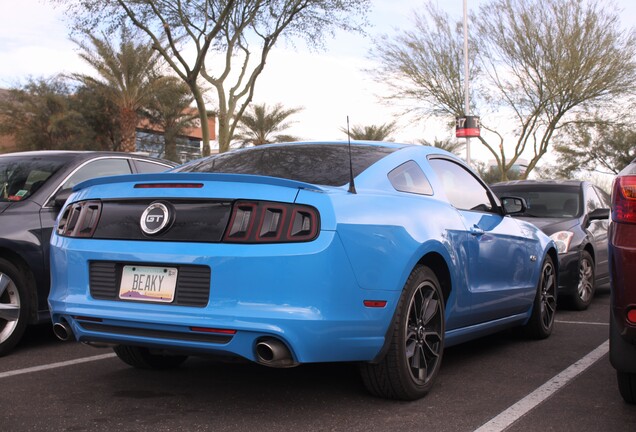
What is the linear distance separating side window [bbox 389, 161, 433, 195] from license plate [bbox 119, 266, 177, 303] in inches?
55.2

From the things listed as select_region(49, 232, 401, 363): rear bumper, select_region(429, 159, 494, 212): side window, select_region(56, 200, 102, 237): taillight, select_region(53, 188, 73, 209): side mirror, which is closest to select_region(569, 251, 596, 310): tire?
select_region(429, 159, 494, 212): side window

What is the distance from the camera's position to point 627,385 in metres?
4.14

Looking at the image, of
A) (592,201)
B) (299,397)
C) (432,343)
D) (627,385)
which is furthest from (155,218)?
(592,201)

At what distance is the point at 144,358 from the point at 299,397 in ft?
3.89

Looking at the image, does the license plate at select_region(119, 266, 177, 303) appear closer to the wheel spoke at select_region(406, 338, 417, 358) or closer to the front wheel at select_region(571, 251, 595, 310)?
the wheel spoke at select_region(406, 338, 417, 358)

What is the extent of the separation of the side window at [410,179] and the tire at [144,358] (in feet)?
5.89

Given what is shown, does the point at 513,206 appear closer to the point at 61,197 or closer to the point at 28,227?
the point at 61,197

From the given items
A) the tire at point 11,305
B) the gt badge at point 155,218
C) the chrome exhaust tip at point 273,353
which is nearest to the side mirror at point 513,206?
the chrome exhaust tip at point 273,353

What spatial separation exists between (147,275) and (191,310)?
0.32 meters

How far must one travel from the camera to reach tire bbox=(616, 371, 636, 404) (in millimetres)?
4105

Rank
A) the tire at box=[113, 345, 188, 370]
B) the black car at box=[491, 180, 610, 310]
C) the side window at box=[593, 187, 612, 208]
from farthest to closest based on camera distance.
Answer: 1. the side window at box=[593, 187, 612, 208]
2. the black car at box=[491, 180, 610, 310]
3. the tire at box=[113, 345, 188, 370]

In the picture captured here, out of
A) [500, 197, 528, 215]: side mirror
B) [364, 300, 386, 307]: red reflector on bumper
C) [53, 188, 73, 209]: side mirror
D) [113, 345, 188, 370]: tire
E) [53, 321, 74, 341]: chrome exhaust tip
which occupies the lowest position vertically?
[113, 345, 188, 370]: tire

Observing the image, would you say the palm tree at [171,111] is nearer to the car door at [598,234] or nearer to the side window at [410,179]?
the car door at [598,234]

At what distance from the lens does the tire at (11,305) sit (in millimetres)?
5586
